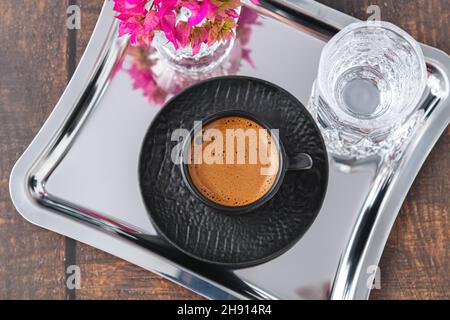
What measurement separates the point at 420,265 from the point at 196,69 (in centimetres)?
38

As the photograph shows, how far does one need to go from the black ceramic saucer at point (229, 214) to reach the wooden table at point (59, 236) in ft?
0.35

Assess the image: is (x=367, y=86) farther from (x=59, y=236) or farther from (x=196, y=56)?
(x=59, y=236)

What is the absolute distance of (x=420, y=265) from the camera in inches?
29.4

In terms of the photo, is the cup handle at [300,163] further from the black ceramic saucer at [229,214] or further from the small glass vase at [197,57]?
the small glass vase at [197,57]

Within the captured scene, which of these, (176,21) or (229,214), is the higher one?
(176,21)

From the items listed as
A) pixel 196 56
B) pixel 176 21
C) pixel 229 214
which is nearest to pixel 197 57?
pixel 196 56

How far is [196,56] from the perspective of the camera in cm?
74

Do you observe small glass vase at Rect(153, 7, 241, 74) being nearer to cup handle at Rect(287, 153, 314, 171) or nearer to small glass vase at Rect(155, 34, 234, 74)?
small glass vase at Rect(155, 34, 234, 74)

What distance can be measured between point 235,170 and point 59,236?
25 cm

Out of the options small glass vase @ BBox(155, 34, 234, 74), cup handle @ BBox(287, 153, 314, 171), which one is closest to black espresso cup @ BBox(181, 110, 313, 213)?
cup handle @ BBox(287, 153, 314, 171)

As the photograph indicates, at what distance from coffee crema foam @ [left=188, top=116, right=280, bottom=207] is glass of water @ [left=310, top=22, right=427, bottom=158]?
0.29 feet

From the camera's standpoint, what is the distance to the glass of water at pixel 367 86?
0.68 meters

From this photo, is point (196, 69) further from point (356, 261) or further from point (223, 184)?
point (356, 261)
